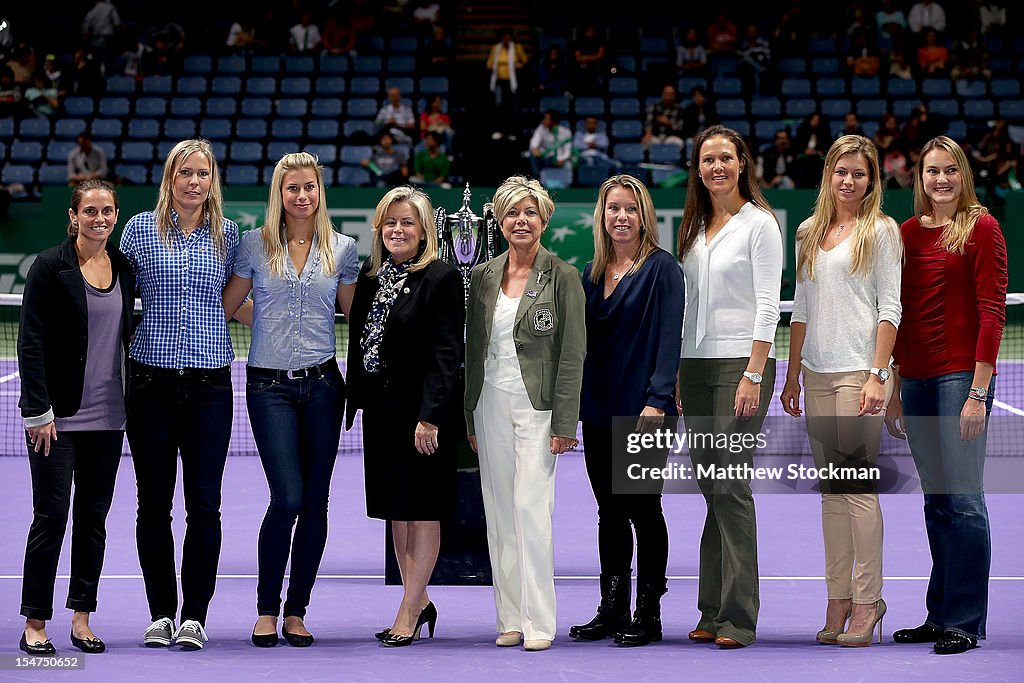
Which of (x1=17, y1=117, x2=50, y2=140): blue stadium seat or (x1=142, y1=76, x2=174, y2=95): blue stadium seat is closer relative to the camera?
(x1=17, y1=117, x2=50, y2=140): blue stadium seat

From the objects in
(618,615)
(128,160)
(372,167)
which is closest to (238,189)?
(372,167)

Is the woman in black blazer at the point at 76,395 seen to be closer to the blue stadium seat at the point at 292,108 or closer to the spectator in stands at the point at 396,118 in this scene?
the spectator in stands at the point at 396,118

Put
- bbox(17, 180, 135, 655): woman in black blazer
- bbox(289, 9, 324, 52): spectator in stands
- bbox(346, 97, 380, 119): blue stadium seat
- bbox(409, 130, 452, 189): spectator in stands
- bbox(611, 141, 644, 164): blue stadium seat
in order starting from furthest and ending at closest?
bbox(289, 9, 324, 52): spectator in stands < bbox(346, 97, 380, 119): blue stadium seat < bbox(611, 141, 644, 164): blue stadium seat < bbox(409, 130, 452, 189): spectator in stands < bbox(17, 180, 135, 655): woman in black blazer

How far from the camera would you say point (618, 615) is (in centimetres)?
565

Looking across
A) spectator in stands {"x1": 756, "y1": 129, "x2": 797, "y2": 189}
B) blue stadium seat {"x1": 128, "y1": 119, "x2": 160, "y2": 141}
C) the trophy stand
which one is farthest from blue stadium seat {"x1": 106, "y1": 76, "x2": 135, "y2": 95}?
the trophy stand

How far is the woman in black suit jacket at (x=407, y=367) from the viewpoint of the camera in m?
5.47

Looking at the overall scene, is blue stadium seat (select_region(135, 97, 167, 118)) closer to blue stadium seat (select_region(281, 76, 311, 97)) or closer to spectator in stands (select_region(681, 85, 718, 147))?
blue stadium seat (select_region(281, 76, 311, 97))

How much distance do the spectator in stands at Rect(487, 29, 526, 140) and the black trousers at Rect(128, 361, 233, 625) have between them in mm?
14580

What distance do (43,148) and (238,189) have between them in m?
4.61

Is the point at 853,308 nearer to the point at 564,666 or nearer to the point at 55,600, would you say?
the point at 564,666

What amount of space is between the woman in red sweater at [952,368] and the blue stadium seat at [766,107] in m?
14.5

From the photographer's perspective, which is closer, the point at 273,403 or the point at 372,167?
the point at 273,403

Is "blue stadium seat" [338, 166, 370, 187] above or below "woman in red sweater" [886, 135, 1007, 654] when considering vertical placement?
above

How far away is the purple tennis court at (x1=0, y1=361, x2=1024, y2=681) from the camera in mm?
5172
